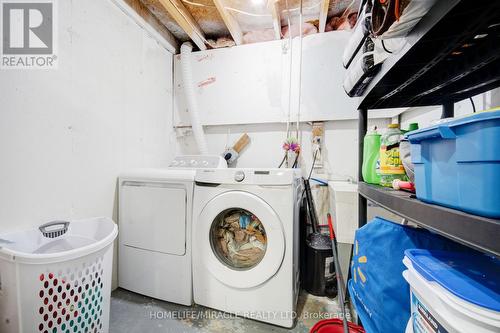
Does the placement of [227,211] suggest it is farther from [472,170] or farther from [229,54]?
[229,54]

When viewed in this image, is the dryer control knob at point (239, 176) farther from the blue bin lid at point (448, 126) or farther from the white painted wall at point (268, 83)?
the white painted wall at point (268, 83)

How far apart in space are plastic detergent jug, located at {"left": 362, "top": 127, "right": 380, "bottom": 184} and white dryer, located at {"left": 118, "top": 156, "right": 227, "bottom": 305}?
99cm

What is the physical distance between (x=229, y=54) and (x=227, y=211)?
1.59 m

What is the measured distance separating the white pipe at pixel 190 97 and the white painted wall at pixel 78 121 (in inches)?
11.9

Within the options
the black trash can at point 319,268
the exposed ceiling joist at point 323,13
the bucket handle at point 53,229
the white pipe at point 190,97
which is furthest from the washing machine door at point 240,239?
the exposed ceiling joist at point 323,13

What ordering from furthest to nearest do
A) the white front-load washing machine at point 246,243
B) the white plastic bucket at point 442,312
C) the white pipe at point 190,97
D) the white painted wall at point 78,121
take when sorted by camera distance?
the white pipe at point 190,97 → the white front-load washing machine at point 246,243 → the white painted wall at point 78,121 → the white plastic bucket at point 442,312

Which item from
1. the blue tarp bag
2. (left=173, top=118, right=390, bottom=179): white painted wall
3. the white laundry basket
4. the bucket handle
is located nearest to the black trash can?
the blue tarp bag

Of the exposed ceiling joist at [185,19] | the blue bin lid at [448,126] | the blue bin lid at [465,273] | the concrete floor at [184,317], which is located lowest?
the concrete floor at [184,317]

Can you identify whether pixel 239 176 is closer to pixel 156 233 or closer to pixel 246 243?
pixel 246 243

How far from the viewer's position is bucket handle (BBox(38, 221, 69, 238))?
0.95 metres

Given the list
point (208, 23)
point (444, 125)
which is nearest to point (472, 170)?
point (444, 125)

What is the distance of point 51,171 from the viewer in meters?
1.12

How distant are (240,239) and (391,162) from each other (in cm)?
97

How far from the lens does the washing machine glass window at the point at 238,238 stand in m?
1.28
